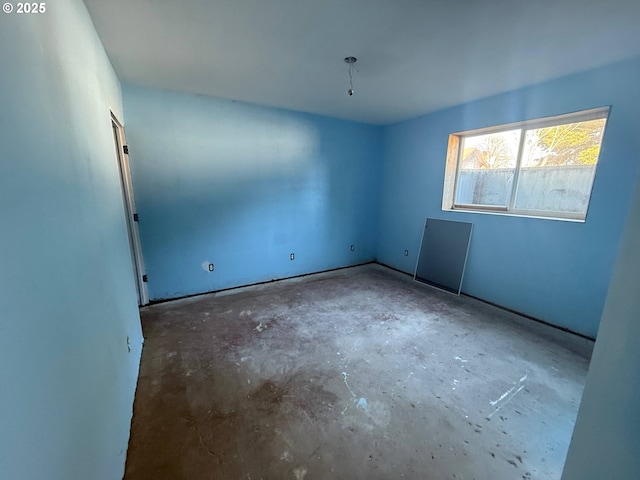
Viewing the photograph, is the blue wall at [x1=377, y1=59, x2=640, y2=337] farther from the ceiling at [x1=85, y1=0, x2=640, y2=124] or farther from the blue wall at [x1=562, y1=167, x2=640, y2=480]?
the blue wall at [x1=562, y1=167, x2=640, y2=480]

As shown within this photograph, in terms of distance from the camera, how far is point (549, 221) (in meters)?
2.65

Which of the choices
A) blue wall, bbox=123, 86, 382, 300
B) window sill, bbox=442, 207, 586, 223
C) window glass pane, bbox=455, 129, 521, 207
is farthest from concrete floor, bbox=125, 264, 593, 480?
window glass pane, bbox=455, 129, 521, 207

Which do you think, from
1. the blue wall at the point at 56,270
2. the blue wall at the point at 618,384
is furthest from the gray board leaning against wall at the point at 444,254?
the blue wall at the point at 56,270

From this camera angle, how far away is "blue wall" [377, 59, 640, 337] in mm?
2178

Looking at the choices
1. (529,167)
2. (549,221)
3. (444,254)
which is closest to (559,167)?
(529,167)

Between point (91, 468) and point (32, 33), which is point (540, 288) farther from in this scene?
point (32, 33)

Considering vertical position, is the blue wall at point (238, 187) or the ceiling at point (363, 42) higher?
the ceiling at point (363, 42)

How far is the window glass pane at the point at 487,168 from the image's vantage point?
3046mm

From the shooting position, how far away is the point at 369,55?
2068mm

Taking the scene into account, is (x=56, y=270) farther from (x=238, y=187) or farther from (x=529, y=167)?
(x=529, y=167)

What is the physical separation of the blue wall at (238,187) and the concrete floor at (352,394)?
742 millimetres

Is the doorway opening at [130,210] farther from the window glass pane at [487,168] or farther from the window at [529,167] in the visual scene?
the window glass pane at [487,168]

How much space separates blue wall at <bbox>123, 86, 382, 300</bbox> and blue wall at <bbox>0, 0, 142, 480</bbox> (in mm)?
1426

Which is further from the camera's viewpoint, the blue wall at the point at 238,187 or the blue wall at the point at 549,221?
the blue wall at the point at 238,187
